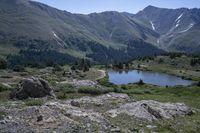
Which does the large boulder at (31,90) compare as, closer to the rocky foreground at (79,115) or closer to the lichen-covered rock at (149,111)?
the rocky foreground at (79,115)

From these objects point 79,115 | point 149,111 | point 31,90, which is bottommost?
point 149,111

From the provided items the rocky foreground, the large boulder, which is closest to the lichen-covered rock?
the rocky foreground

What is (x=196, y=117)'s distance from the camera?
4234cm

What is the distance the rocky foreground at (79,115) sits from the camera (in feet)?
96.6

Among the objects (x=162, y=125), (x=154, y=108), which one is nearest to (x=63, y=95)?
(x=154, y=108)

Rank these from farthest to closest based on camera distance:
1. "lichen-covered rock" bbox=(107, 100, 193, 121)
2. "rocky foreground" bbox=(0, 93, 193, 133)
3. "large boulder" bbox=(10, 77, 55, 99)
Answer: "large boulder" bbox=(10, 77, 55, 99), "lichen-covered rock" bbox=(107, 100, 193, 121), "rocky foreground" bbox=(0, 93, 193, 133)

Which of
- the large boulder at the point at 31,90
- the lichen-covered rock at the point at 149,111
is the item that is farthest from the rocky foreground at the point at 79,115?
the large boulder at the point at 31,90

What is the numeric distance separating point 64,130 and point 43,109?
6.07m

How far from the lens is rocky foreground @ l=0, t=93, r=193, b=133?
29456 mm

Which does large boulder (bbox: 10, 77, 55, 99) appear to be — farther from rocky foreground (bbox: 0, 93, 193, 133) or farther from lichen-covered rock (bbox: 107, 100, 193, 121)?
lichen-covered rock (bbox: 107, 100, 193, 121)

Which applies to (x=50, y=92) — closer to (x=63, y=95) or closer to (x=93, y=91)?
(x=63, y=95)

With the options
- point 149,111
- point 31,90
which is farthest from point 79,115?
point 31,90

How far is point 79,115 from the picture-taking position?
34.4 meters

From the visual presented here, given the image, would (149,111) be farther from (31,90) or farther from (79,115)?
(31,90)
